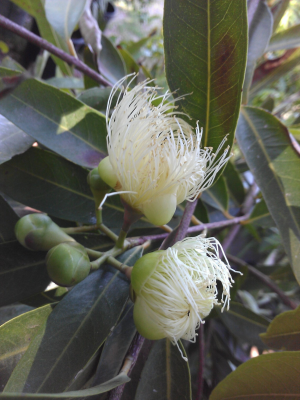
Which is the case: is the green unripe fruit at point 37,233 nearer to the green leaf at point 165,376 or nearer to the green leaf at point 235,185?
the green leaf at point 165,376

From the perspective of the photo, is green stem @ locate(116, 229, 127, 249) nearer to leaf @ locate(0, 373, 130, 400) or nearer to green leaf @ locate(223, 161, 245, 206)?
leaf @ locate(0, 373, 130, 400)

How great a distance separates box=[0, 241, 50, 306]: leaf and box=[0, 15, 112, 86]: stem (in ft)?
2.10

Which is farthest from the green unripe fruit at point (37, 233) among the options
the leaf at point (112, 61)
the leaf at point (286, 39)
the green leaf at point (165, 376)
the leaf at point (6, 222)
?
the leaf at point (286, 39)

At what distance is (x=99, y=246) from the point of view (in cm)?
75

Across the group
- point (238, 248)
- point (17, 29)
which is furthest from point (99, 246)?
point (238, 248)

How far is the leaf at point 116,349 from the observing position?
587 mm

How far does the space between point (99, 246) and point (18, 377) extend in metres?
0.34

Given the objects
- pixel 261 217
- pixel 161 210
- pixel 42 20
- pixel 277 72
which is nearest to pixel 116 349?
pixel 161 210

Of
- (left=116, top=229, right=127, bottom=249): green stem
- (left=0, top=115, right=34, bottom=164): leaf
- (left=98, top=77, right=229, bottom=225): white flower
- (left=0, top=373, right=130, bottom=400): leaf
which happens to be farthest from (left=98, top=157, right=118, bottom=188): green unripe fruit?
(left=0, top=373, right=130, bottom=400): leaf

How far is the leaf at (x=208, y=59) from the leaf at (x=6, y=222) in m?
0.48

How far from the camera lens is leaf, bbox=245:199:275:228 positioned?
107 cm

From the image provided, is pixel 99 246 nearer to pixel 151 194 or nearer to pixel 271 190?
pixel 151 194

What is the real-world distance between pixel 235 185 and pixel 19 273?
95 cm

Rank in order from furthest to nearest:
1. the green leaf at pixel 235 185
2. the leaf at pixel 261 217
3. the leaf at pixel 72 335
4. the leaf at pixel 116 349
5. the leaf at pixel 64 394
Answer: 1. the green leaf at pixel 235 185
2. the leaf at pixel 261 217
3. the leaf at pixel 116 349
4. the leaf at pixel 72 335
5. the leaf at pixel 64 394
